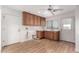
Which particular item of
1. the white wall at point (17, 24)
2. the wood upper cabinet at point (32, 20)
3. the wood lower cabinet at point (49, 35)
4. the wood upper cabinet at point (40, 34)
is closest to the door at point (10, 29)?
the white wall at point (17, 24)

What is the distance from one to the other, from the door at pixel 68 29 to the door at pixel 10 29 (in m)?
3.46

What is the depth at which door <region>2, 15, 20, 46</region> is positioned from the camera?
4.52m

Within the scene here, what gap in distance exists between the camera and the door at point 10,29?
4520 millimetres

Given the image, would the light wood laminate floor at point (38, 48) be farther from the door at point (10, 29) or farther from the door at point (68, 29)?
the door at point (68, 29)

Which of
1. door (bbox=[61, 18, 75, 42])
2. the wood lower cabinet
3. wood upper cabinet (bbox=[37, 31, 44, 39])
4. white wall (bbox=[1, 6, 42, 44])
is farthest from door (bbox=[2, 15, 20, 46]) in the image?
door (bbox=[61, 18, 75, 42])

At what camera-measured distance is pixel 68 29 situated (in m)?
6.07

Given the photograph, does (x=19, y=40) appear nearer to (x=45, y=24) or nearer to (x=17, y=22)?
(x=17, y=22)

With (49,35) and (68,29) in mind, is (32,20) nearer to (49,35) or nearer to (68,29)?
(49,35)

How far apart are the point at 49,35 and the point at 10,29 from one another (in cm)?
348

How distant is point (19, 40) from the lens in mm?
5477

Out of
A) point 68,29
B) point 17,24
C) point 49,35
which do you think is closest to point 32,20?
point 17,24

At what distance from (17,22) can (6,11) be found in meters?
1.07
